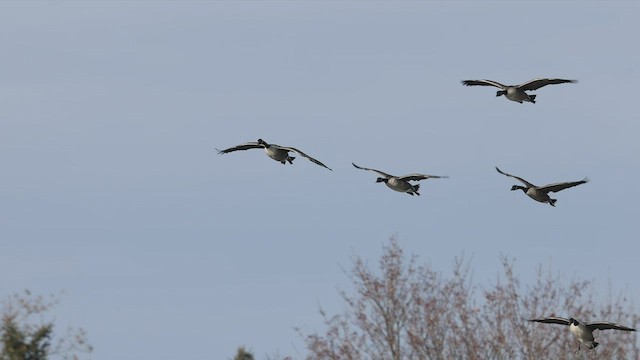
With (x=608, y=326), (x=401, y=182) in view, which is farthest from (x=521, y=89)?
(x=608, y=326)

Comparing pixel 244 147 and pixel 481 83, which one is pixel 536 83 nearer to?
pixel 481 83

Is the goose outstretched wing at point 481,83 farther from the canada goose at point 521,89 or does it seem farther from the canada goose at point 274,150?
the canada goose at point 274,150

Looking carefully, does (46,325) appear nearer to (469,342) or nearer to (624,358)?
(469,342)

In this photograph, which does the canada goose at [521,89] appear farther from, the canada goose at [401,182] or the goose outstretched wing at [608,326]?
the goose outstretched wing at [608,326]

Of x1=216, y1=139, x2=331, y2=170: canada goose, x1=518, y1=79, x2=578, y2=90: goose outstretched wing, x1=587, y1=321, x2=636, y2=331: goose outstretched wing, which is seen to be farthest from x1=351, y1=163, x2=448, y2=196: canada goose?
x1=587, y1=321, x2=636, y2=331: goose outstretched wing

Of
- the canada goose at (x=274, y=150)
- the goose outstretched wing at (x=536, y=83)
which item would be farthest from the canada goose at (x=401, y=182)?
the goose outstretched wing at (x=536, y=83)

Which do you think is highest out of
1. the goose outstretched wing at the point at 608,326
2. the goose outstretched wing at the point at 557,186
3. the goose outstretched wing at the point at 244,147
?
the goose outstretched wing at the point at 244,147

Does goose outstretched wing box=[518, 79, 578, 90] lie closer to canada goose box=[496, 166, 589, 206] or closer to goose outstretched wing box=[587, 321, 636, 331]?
canada goose box=[496, 166, 589, 206]

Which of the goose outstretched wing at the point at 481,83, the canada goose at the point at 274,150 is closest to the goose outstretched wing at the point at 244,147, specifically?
the canada goose at the point at 274,150

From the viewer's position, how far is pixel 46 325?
129 ft

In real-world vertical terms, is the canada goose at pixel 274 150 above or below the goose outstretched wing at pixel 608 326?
above

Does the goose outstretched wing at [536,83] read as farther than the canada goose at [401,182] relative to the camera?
No

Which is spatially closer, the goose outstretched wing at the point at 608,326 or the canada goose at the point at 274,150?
the goose outstretched wing at the point at 608,326

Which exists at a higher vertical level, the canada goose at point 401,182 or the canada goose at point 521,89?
the canada goose at point 521,89
